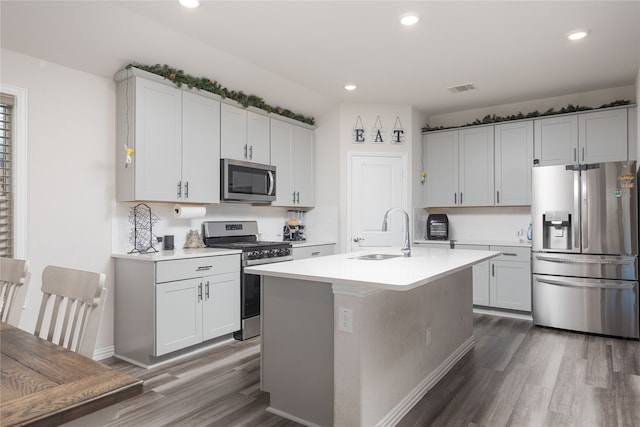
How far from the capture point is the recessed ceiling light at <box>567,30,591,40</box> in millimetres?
3143

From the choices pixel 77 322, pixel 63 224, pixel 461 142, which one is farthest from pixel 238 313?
pixel 461 142

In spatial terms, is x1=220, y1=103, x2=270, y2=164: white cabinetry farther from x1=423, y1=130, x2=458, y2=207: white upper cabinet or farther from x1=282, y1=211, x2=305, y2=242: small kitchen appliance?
x1=423, y1=130, x2=458, y2=207: white upper cabinet

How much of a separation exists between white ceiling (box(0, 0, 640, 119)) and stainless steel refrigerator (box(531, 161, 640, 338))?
111 centimetres

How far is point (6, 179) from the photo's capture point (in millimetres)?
2873

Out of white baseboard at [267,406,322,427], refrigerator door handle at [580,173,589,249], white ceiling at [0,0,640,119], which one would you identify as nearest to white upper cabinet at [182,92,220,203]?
white ceiling at [0,0,640,119]

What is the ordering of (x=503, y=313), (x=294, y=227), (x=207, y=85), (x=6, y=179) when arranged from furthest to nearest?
(x=294, y=227) → (x=503, y=313) → (x=207, y=85) → (x=6, y=179)

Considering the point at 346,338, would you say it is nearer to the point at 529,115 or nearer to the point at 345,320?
the point at 345,320

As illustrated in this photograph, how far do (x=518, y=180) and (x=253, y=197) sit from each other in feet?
10.6

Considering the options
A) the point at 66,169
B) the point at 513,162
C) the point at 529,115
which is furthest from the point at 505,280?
the point at 66,169

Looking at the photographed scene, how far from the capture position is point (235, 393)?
8.68ft

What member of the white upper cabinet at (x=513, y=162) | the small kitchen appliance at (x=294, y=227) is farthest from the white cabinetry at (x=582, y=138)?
the small kitchen appliance at (x=294, y=227)

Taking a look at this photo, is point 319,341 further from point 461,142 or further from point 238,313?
point 461,142

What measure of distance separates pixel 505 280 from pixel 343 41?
128 inches

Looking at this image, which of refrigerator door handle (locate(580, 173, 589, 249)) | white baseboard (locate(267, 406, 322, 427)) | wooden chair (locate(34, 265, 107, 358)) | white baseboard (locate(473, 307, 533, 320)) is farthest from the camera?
white baseboard (locate(473, 307, 533, 320))
